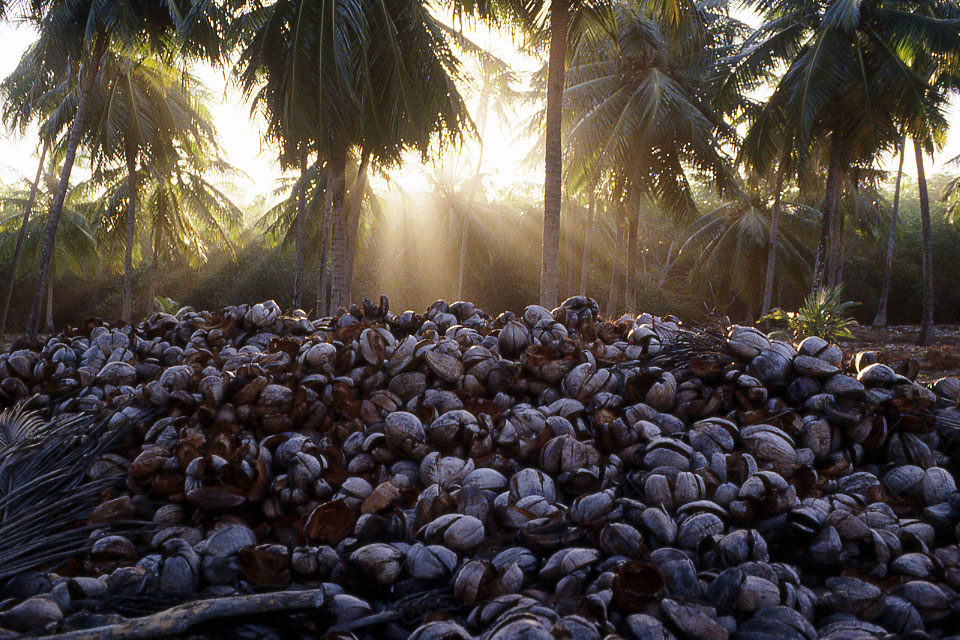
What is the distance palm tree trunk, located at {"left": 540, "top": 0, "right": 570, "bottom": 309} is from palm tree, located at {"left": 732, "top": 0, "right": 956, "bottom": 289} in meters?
7.83

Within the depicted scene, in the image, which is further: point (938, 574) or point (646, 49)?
point (646, 49)

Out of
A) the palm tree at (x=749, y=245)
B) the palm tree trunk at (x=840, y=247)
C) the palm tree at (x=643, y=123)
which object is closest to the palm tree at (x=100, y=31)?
the palm tree at (x=643, y=123)

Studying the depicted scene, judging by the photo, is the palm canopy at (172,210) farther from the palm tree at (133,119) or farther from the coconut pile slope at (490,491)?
the coconut pile slope at (490,491)

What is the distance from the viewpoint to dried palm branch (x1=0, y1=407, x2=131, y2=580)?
1863mm

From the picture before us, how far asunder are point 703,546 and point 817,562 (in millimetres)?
385

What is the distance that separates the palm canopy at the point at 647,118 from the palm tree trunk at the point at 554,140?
697 centimetres

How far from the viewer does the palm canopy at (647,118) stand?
1468 centimetres

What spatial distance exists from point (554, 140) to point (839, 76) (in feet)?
30.5

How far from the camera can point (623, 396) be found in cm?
271

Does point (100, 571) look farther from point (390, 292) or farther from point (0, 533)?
point (390, 292)

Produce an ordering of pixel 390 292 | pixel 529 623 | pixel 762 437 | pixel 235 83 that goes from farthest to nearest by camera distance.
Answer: pixel 390 292, pixel 235 83, pixel 762 437, pixel 529 623

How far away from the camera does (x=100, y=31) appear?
10469mm

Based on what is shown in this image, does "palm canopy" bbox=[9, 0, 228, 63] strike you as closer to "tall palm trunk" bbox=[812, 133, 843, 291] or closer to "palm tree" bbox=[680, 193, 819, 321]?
"tall palm trunk" bbox=[812, 133, 843, 291]

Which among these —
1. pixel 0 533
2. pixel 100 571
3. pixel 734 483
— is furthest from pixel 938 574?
pixel 0 533
